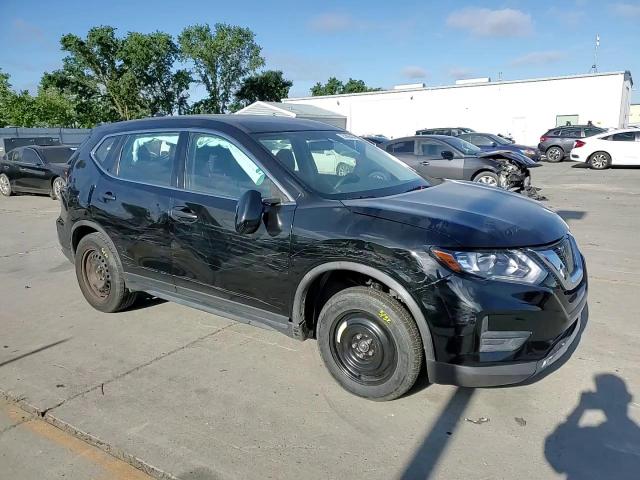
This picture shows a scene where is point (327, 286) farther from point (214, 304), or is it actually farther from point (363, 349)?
point (214, 304)

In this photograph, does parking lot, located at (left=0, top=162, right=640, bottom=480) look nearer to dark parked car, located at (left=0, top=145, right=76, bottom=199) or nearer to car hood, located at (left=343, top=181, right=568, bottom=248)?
car hood, located at (left=343, top=181, right=568, bottom=248)

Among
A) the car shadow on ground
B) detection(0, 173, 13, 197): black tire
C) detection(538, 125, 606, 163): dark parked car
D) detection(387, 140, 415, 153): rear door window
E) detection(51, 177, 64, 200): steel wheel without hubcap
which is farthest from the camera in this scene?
detection(538, 125, 606, 163): dark parked car

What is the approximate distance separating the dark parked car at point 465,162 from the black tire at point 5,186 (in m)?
10.7

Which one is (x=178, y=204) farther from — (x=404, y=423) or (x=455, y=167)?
(x=455, y=167)

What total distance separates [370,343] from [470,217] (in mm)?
997

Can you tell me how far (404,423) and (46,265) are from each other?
5.70 metres

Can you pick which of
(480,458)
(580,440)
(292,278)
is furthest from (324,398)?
(580,440)

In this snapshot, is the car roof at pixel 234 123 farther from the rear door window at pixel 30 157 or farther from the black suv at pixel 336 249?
the rear door window at pixel 30 157

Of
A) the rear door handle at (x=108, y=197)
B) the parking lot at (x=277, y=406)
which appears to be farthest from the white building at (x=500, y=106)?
the rear door handle at (x=108, y=197)

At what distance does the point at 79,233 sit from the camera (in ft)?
16.0

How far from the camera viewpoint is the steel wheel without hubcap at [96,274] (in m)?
4.69

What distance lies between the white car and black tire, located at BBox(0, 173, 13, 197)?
1995cm

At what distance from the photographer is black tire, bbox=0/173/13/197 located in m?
14.0

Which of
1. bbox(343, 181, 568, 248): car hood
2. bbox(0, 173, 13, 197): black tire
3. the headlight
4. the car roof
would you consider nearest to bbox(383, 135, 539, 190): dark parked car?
the car roof
